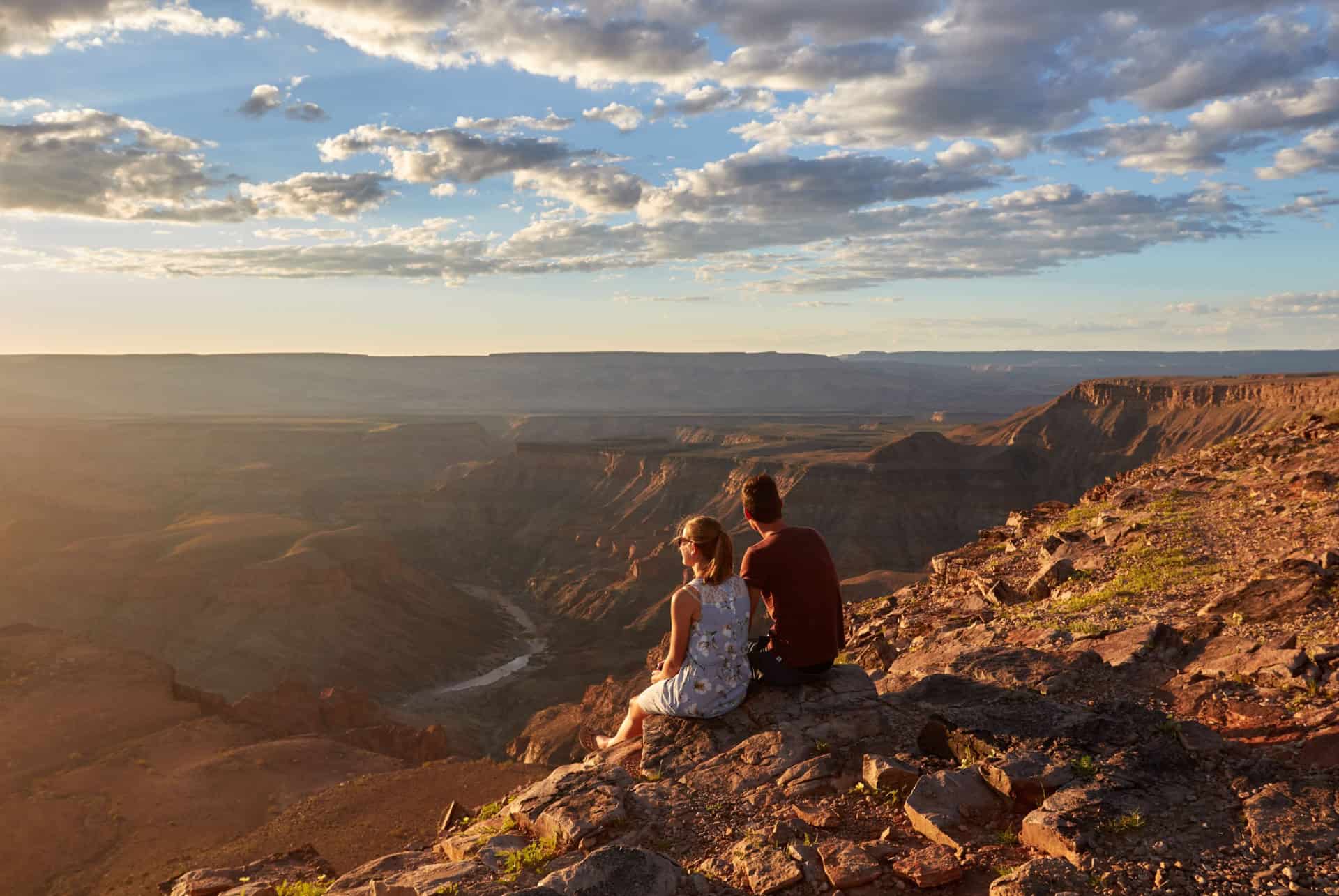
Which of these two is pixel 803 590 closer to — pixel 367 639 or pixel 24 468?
pixel 367 639

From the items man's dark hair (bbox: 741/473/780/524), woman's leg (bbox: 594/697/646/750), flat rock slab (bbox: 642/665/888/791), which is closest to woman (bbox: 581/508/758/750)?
flat rock slab (bbox: 642/665/888/791)

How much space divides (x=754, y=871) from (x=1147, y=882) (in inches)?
107

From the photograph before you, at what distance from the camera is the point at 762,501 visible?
29.0 feet

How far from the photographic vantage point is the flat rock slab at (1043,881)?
243 inches

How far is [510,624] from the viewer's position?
253 feet

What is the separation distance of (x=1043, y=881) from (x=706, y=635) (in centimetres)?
334

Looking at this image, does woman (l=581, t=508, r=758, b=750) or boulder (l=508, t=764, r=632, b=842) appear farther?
woman (l=581, t=508, r=758, b=750)

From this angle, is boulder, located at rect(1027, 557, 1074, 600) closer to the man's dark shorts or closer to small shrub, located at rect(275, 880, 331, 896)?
the man's dark shorts

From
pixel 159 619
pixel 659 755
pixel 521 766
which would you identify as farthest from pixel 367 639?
pixel 659 755

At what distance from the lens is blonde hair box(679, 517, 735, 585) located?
8.29 meters

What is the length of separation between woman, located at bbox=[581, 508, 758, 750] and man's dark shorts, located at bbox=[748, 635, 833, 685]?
0.76ft

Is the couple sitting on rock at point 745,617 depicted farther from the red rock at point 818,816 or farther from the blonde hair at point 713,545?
the red rock at point 818,816

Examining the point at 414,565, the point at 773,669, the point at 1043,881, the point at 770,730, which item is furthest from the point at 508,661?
the point at 1043,881

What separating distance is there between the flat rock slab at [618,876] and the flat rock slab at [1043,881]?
233 centimetres
